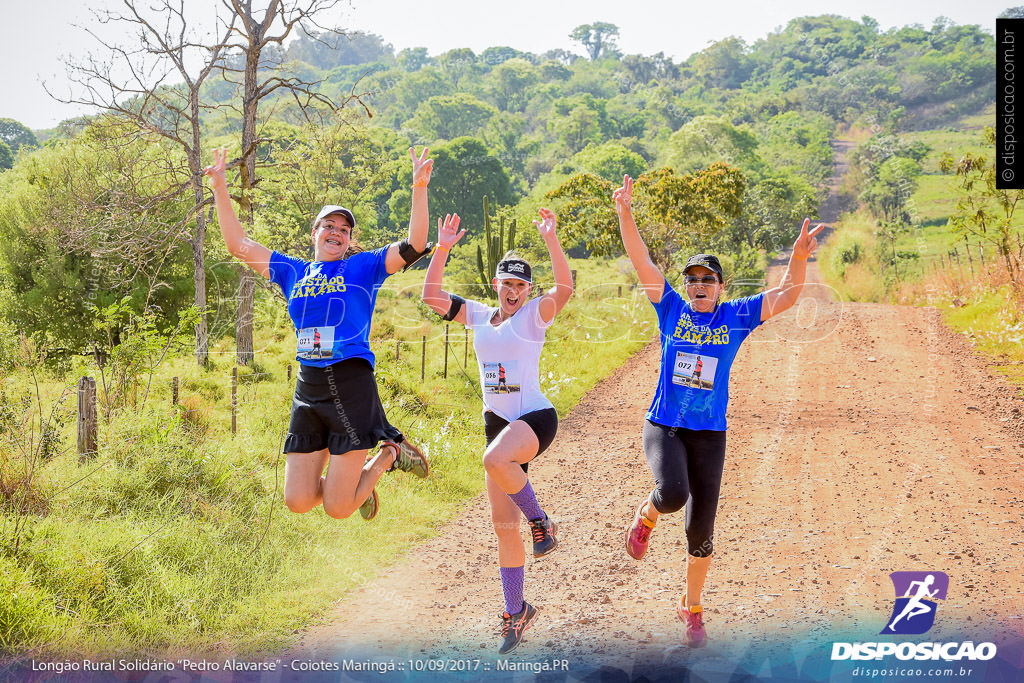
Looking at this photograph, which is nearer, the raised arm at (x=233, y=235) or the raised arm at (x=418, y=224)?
the raised arm at (x=418, y=224)

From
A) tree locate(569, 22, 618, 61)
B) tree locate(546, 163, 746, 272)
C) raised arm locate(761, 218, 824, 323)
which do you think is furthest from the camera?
tree locate(569, 22, 618, 61)

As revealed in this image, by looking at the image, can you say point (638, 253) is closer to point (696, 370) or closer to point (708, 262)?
point (708, 262)

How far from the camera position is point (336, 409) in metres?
4.88

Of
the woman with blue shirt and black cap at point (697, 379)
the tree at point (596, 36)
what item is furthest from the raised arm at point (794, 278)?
the tree at point (596, 36)

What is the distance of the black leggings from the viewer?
466 cm

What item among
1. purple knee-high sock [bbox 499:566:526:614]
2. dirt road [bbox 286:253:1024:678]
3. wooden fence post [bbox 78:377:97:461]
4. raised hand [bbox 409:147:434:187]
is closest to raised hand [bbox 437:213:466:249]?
raised hand [bbox 409:147:434:187]

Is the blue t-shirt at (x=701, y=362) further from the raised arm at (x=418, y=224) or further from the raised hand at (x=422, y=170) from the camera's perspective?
the raised hand at (x=422, y=170)

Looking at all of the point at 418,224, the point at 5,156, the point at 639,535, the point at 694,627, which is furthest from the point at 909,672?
the point at 5,156

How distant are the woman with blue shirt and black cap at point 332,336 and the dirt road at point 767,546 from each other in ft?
4.30

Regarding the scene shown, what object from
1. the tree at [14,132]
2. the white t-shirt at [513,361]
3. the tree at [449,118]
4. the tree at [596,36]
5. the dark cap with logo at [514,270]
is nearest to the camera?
the white t-shirt at [513,361]

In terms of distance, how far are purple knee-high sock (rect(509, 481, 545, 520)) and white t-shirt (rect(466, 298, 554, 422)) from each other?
20.3 inches

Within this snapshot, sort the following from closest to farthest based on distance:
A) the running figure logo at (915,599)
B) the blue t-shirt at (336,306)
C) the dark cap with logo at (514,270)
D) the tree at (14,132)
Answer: the blue t-shirt at (336,306), the dark cap with logo at (514,270), the running figure logo at (915,599), the tree at (14,132)

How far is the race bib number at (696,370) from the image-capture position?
15.2 feet

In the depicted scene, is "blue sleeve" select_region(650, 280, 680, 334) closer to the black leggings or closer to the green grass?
the black leggings
